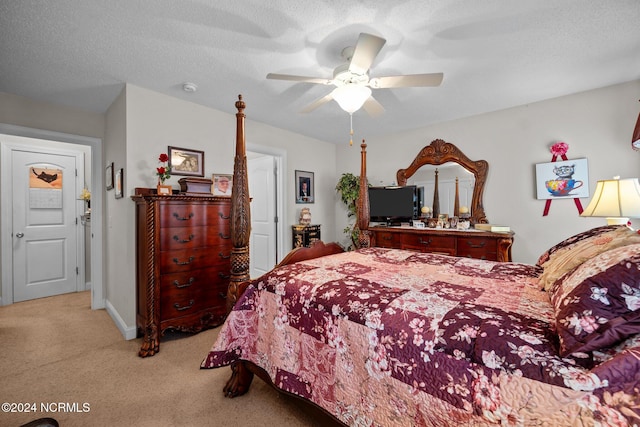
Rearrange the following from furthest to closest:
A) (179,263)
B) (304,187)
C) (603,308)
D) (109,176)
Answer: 1. (304,187)
2. (109,176)
3. (179,263)
4. (603,308)

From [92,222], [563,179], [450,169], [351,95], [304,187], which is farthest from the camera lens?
[304,187]

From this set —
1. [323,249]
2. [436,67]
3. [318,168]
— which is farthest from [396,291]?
[318,168]

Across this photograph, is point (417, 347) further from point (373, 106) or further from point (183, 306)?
point (183, 306)

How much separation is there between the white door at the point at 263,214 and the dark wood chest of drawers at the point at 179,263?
1580mm

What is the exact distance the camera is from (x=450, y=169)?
A: 3865mm

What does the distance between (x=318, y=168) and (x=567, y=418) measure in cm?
443

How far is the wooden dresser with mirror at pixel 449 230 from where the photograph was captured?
10.2 feet

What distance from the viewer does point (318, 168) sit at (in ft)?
15.9

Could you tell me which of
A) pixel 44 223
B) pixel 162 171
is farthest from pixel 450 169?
pixel 44 223

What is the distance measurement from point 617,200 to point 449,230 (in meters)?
1.51

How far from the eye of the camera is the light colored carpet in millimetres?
1583

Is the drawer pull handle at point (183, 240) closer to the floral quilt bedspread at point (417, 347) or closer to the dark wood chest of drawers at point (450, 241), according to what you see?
the floral quilt bedspread at point (417, 347)

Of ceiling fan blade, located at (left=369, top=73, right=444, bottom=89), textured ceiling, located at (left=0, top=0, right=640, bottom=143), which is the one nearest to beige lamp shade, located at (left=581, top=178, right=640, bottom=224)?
textured ceiling, located at (left=0, top=0, right=640, bottom=143)

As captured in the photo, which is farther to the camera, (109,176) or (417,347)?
(109,176)
